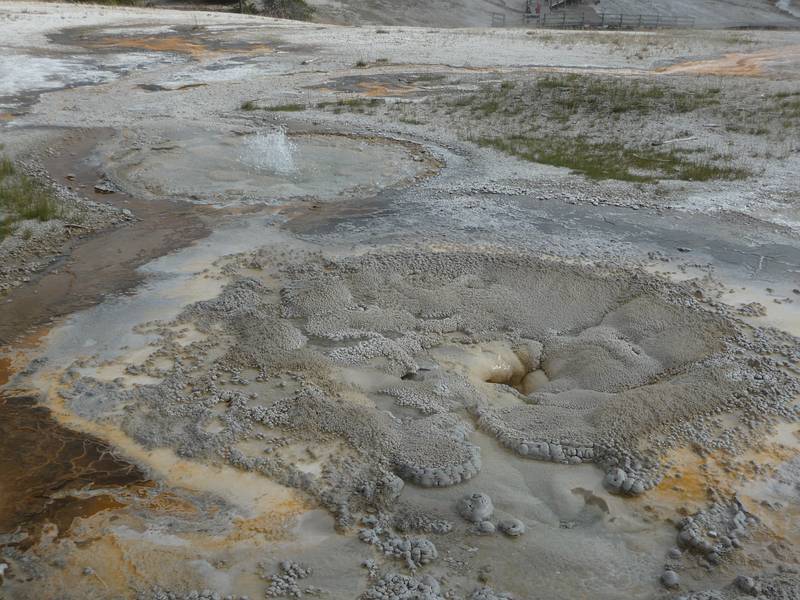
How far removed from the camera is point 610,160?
959 cm

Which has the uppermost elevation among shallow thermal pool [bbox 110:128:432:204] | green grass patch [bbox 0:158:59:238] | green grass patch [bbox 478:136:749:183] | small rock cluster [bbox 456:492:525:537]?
green grass patch [bbox 478:136:749:183]

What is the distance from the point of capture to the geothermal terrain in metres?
3.45

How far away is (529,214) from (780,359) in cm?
325

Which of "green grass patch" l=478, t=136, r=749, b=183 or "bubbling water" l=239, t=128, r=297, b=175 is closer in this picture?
"green grass patch" l=478, t=136, r=749, b=183

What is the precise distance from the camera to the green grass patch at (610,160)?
899cm

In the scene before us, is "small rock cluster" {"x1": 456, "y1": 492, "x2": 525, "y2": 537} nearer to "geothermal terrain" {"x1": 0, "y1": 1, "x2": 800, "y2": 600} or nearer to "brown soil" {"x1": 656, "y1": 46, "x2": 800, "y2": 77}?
"geothermal terrain" {"x1": 0, "y1": 1, "x2": 800, "y2": 600}

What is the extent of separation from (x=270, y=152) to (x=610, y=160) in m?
4.57

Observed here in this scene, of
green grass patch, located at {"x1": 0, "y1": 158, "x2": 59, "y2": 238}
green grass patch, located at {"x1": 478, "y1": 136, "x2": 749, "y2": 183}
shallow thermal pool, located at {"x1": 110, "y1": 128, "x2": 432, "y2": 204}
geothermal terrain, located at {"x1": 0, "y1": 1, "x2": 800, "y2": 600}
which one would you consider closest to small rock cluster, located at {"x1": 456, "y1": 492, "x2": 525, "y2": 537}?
geothermal terrain, located at {"x1": 0, "y1": 1, "x2": 800, "y2": 600}

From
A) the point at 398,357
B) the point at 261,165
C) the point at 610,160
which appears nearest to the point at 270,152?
the point at 261,165

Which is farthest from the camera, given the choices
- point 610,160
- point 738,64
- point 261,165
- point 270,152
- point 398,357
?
point 738,64

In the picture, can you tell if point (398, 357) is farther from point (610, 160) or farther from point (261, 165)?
point (610, 160)

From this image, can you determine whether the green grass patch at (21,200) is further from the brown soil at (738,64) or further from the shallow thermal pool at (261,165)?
the brown soil at (738,64)

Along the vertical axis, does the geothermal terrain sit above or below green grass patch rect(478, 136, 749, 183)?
below

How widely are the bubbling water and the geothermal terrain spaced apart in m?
0.05
